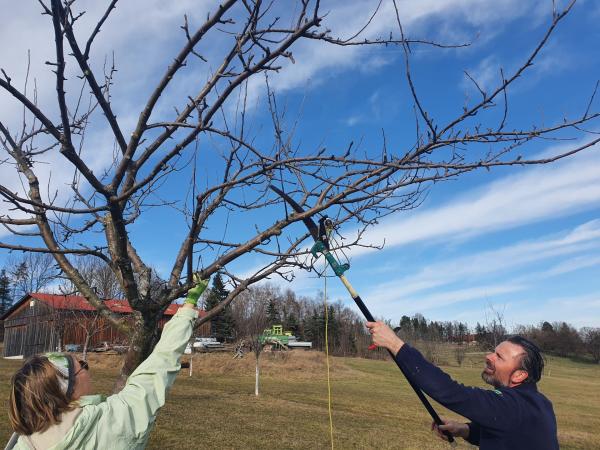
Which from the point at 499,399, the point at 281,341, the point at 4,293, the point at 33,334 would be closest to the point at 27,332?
the point at 33,334

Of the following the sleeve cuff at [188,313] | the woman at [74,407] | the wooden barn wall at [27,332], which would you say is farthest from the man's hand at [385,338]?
the wooden barn wall at [27,332]

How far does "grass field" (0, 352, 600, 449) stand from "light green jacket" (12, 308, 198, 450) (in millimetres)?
9418

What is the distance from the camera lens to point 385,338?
2.35m

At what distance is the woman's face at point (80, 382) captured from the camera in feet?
6.64

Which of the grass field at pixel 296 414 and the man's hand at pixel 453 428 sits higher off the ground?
the man's hand at pixel 453 428

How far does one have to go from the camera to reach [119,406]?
2.02 metres

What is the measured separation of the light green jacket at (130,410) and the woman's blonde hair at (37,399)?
0.21ft

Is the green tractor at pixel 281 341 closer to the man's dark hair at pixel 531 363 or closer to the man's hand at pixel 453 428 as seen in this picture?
the man's hand at pixel 453 428

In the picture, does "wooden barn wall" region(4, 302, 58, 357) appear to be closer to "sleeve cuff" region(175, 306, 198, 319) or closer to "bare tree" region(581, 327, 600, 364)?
"sleeve cuff" region(175, 306, 198, 319)

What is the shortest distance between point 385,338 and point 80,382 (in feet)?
4.54

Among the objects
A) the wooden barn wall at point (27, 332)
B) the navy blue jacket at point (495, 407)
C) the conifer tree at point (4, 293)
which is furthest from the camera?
the conifer tree at point (4, 293)

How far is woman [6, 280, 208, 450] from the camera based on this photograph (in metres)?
1.92

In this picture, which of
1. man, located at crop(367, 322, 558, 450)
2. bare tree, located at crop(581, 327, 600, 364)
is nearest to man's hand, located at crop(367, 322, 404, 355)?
man, located at crop(367, 322, 558, 450)

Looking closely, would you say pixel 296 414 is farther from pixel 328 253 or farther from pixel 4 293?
pixel 4 293
